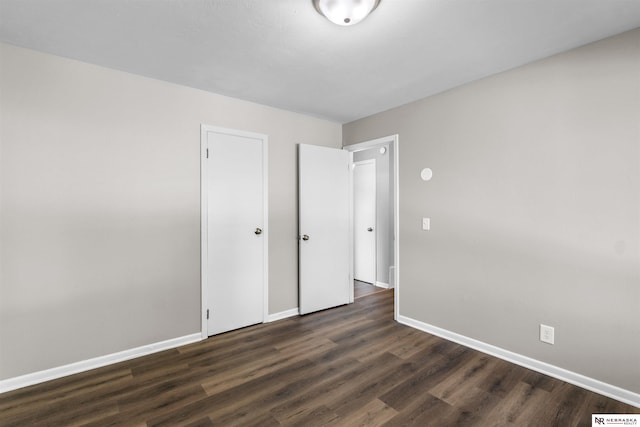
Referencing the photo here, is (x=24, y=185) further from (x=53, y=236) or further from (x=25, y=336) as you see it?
(x=25, y=336)

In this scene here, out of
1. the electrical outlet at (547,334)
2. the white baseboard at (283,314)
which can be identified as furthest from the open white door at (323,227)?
the electrical outlet at (547,334)

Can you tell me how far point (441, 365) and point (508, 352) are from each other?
0.60 metres

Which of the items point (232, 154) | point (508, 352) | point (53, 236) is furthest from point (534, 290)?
point (53, 236)

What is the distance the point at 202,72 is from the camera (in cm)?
254

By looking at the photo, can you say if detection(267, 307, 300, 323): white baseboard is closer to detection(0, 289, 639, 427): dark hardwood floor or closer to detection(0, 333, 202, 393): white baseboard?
detection(0, 289, 639, 427): dark hardwood floor

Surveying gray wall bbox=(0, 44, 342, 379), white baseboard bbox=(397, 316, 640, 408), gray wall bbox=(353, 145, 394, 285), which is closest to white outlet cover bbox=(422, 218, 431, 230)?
white baseboard bbox=(397, 316, 640, 408)

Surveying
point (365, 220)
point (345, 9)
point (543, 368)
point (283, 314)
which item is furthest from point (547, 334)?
point (365, 220)

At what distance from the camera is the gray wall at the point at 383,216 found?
4782 mm

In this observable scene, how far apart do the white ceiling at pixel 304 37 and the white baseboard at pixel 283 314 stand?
2476 mm

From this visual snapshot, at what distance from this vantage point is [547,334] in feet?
7.54

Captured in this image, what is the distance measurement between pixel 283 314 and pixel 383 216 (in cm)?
230

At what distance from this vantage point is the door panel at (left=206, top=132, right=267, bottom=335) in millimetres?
2992

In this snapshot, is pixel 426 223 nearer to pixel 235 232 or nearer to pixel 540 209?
pixel 540 209

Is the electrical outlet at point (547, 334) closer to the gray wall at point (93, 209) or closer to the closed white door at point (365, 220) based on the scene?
the closed white door at point (365, 220)
